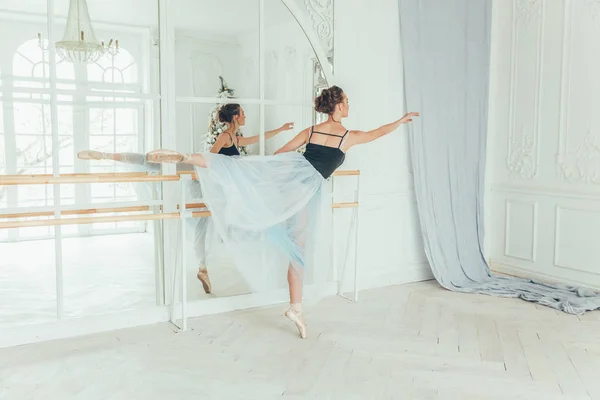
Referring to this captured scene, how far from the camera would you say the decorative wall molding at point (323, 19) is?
13.8 feet

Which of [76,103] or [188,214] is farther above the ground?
[76,103]

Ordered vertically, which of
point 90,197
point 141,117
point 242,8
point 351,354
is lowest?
point 351,354

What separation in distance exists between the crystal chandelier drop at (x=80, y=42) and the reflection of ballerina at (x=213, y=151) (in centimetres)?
55

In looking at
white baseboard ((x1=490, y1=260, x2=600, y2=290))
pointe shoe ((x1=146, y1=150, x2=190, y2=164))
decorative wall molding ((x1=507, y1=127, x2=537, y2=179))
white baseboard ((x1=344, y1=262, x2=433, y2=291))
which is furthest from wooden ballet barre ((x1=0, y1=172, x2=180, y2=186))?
white baseboard ((x1=490, y1=260, x2=600, y2=290))

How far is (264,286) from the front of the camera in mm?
3588

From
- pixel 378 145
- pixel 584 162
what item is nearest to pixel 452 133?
pixel 378 145

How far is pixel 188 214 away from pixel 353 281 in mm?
1498

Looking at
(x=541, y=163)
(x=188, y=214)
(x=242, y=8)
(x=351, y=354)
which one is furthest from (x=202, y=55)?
(x=541, y=163)

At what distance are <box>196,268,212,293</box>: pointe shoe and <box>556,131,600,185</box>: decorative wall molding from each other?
2787 millimetres

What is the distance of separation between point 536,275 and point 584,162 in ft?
3.25

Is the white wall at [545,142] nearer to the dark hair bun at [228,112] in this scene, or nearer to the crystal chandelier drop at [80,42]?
the dark hair bun at [228,112]

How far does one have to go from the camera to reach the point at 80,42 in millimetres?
3418

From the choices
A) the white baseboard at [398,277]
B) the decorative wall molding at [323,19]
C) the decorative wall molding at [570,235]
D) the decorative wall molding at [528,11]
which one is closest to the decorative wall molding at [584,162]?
the decorative wall molding at [570,235]

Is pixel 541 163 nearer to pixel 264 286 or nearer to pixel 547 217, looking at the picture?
pixel 547 217
